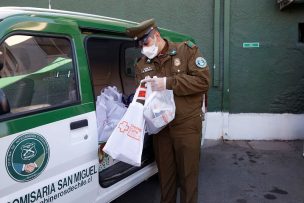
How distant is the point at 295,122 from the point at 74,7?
436 cm

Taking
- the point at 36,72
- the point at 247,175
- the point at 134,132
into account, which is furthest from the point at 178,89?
the point at 247,175

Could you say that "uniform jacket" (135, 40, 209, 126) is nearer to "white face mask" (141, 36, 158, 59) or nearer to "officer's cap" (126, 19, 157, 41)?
"white face mask" (141, 36, 158, 59)

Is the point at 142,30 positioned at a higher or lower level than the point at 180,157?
higher

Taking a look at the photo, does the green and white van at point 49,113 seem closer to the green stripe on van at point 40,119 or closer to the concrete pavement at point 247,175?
the green stripe on van at point 40,119

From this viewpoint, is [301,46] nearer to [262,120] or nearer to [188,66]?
[262,120]

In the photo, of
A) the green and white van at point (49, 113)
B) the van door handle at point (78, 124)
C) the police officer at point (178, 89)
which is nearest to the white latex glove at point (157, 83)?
the police officer at point (178, 89)

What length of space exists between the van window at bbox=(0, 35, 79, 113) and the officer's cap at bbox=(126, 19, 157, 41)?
558mm

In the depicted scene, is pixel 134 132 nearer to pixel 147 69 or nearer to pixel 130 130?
pixel 130 130

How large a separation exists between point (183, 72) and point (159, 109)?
40 centimetres

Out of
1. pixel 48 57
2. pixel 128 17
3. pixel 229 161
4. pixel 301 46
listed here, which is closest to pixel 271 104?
pixel 301 46

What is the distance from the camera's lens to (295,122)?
6.54 meters

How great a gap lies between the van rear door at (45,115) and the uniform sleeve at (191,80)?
2.25 ft

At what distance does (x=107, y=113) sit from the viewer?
3.64 meters

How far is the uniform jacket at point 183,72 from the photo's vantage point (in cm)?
311
